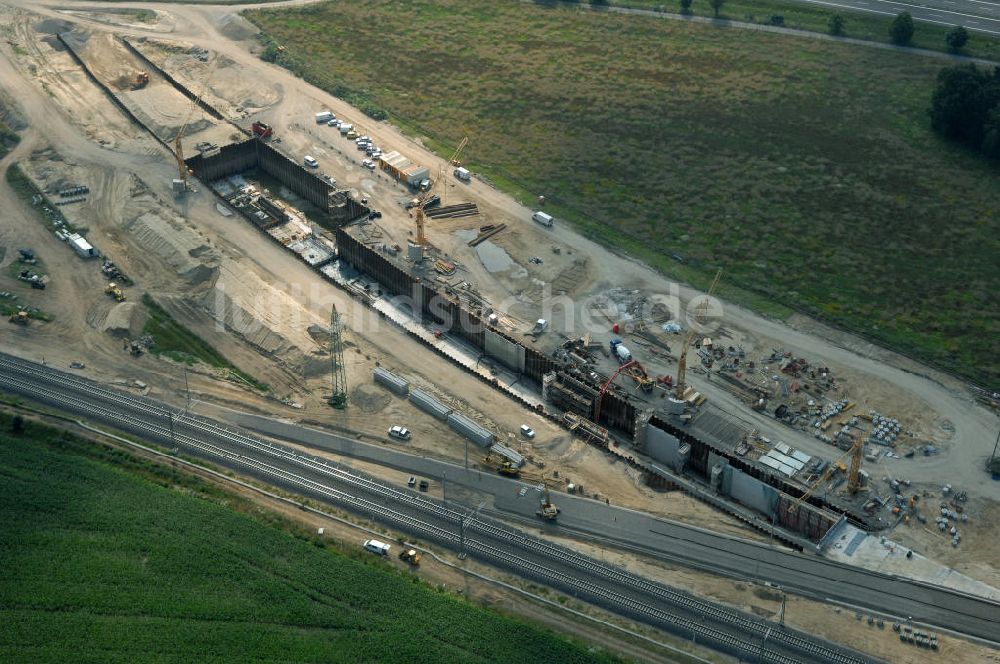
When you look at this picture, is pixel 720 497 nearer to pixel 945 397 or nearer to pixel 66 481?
pixel 945 397

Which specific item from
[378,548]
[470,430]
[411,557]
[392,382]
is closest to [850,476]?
[470,430]

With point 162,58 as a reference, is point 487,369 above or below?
below

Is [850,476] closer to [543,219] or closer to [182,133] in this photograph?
[543,219]

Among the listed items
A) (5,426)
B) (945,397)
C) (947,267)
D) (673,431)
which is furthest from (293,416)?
(947,267)

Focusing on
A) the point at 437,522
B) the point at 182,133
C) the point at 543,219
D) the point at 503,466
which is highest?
the point at 182,133

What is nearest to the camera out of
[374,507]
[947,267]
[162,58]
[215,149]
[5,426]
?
[374,507]
